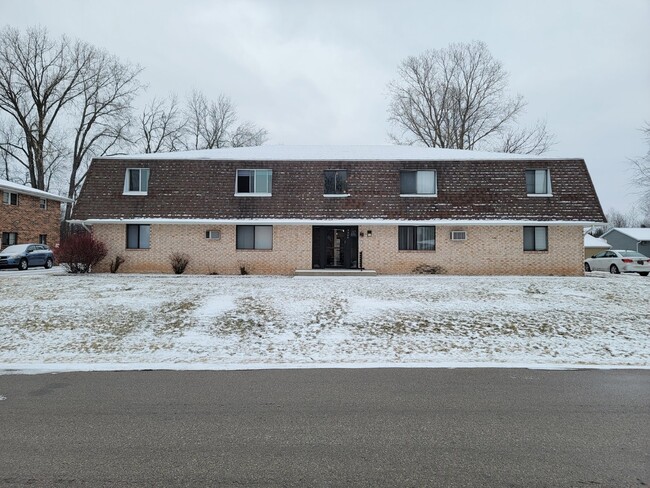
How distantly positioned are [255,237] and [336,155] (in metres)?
6.00

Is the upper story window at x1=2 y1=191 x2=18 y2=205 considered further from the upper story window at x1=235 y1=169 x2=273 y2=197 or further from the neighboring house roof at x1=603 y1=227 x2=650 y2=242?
the neighboring house roof at x1=603 y1=227 x2=650 y2=242

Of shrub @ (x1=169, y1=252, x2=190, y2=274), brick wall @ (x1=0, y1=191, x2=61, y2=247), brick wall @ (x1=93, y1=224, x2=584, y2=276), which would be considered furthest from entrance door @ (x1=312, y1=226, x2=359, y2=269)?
brick wall @ (x1=0, y1=191, x2=61, y2=247)

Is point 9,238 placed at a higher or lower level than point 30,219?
lower

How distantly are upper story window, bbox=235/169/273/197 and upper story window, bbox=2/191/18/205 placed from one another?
19.6 metres

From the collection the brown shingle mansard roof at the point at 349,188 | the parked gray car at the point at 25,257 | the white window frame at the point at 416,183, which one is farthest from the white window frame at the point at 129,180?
the white window frame at the point at 416,183

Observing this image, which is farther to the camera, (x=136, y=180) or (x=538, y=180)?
(x=136, y=180)

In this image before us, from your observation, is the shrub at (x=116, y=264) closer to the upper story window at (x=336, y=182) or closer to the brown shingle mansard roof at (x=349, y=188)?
the brown shingle mansard roof at (x=349, y=188)

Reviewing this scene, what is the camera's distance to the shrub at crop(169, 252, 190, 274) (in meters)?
21.3

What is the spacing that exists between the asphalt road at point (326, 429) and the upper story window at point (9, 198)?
30739 mm

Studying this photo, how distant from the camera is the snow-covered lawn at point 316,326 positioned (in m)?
8.49

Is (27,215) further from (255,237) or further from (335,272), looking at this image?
(335,272)

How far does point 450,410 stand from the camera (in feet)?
18.0

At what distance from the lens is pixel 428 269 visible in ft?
70.4

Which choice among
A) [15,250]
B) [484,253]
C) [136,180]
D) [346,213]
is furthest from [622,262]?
[15,250]
